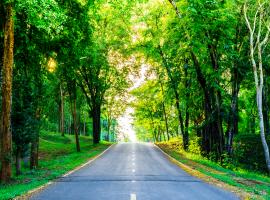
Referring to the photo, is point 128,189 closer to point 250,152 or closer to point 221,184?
point 221,184

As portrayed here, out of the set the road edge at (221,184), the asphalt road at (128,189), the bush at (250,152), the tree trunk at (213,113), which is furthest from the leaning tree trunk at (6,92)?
the bush at (250,152)

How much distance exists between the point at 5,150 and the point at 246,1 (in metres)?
19.0

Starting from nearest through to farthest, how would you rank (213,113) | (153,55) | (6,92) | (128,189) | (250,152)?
(128,189) → (6,92) → (213,113) → (250,152) → (153,55)

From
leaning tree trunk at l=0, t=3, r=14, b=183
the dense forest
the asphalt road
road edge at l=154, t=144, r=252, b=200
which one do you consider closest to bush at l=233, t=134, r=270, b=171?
the dense forest

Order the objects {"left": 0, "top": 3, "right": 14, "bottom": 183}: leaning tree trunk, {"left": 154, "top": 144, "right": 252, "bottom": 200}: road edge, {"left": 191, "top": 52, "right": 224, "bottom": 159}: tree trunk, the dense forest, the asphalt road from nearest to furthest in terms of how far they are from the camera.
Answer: the asphalt road → {"left": 154, "top": 144, "right": 252, "bottom": 200}: road edge → {"left": 0, "top": 3, "right": 14, "bottom": 183}: leaning tree trunk → the dense forest → {"left": 191, "top": 52, "right": 224, "bottom": 159}: tree trunk

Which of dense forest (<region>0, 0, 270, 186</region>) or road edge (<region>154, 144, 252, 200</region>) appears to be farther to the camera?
dense forest (<region>0, 0, 270, 186</region>)

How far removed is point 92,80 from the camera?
49656 mm

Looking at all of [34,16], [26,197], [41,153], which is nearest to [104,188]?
[26,197]

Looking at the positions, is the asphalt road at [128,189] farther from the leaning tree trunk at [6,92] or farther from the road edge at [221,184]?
the leaning tree trunk at [6,92]

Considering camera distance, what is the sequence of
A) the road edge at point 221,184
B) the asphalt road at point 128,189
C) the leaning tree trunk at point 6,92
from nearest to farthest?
the asphalt road at point 128,189
the road edge at point 221,184
the leaning tree trunk at point 6,92

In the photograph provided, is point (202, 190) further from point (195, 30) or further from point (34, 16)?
point (195, 30)

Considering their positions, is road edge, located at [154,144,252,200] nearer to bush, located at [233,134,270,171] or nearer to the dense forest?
the dense forest

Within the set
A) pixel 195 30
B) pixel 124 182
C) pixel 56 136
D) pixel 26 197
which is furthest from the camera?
pixel 56 136

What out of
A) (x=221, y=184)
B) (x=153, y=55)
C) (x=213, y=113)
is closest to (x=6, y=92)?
(x=221, y=184)
